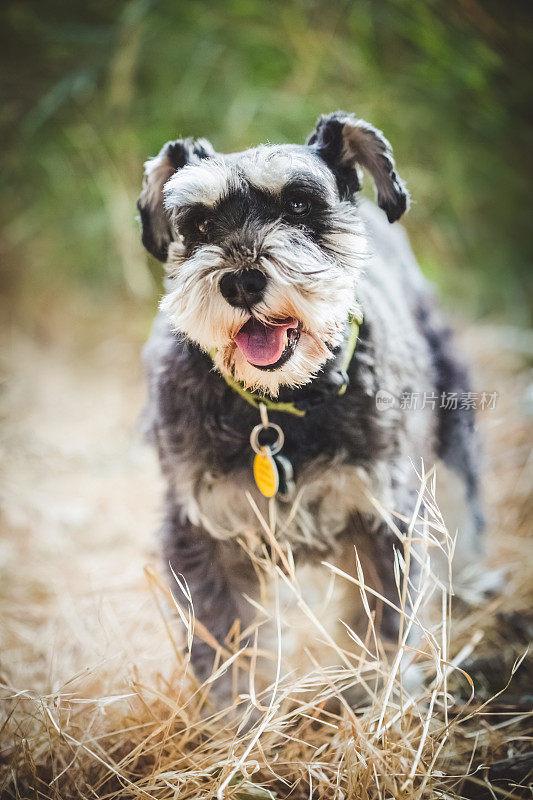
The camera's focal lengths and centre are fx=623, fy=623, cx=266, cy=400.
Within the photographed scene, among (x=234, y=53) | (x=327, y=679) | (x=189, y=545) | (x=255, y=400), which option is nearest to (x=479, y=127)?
(x=234, y=53)

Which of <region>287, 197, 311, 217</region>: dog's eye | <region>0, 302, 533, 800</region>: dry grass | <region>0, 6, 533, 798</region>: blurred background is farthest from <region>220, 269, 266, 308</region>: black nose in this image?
<region>0, 6, 533, 798</region>: blurred background

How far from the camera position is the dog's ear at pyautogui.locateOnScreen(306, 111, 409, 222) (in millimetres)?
1573

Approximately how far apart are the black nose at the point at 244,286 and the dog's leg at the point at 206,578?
0.72 meters

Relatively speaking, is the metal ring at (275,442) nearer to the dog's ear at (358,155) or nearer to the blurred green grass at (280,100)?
the dog's ear at (358,155)

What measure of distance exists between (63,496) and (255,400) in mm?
1923

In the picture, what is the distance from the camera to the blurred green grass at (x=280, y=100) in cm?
340

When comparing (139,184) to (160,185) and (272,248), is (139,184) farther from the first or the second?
(272,248)

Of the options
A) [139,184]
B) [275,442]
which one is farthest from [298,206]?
[139,184]

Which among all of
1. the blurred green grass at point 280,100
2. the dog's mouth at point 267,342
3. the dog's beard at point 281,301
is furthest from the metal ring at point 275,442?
the blurred green grass at point 280,100

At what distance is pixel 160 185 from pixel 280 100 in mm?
2270

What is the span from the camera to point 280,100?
3.62 m

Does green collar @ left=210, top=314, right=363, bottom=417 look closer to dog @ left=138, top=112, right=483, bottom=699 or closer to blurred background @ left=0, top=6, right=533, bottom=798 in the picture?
dog @ left=138, top=112, right=483, bottom=699

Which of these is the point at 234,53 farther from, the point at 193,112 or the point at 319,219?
the point at 319,219

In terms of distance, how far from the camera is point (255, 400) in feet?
5.40
